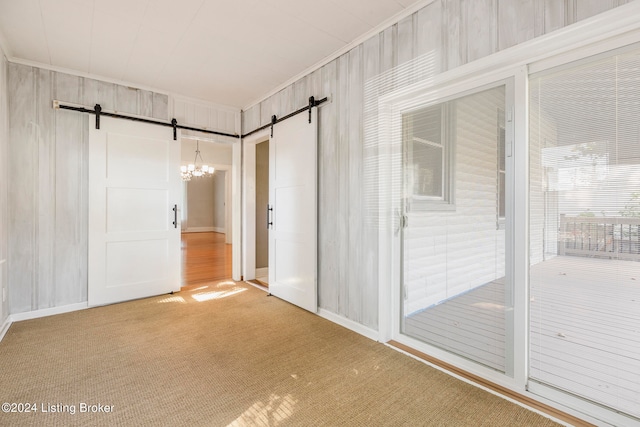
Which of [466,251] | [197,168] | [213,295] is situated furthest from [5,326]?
[197,168]

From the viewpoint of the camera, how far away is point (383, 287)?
2549 mm

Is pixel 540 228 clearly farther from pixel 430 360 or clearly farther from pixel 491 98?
pixel 430 360

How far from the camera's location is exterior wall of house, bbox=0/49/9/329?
8.97 feet

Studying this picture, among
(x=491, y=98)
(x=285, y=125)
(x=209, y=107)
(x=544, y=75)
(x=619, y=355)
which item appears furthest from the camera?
(x=209, y=107)

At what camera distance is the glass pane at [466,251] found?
1954mm

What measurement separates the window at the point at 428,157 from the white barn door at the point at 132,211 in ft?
9.81

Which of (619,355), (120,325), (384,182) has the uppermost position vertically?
(384,182)

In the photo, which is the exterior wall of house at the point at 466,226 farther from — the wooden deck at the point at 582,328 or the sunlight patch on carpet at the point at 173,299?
the sunlight patch on carpet at the point at 173,299

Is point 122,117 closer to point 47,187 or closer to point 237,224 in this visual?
point 47,187

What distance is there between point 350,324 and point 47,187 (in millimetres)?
3367

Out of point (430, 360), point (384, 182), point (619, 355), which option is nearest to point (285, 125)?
point (384, 182)

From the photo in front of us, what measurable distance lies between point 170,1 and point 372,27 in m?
1.55

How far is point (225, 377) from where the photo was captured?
2029 millimetres

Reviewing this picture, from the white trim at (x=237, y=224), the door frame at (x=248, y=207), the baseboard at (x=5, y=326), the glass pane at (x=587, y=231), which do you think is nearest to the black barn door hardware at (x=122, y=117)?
the white trim at (x=237, y=224)
